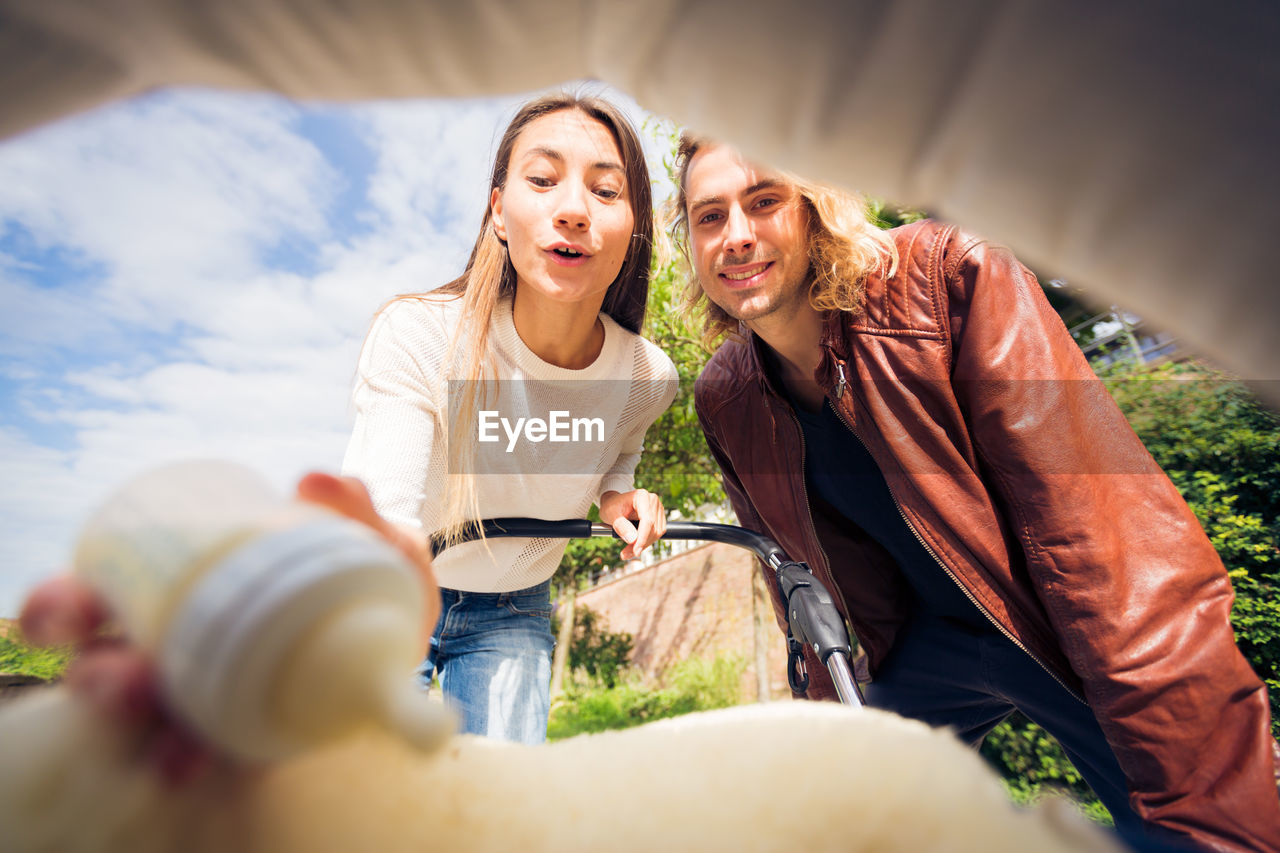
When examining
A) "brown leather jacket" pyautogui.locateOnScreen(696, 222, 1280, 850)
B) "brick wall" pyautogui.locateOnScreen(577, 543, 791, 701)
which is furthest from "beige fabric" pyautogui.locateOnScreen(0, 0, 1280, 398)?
"brick wall" pyautogui.locateOnScreen(577, 543, 791, 701)

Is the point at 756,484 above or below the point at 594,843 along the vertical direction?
above

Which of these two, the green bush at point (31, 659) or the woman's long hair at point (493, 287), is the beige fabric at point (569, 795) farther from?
the woman's long hair at point (493, 287)

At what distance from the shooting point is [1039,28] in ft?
1.81

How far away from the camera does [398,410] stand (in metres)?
1.26

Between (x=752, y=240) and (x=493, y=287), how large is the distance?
0.78 metres

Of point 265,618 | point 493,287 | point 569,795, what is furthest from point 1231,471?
point 265,618

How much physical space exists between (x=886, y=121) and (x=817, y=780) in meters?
0.56

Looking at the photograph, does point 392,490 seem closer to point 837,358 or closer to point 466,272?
point 466,272

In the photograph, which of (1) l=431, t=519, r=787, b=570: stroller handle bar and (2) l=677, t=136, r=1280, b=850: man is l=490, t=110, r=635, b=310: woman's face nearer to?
(2) l=677, t=136, r=1280, b=850: man

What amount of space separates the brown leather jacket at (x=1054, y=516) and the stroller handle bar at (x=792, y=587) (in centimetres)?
35

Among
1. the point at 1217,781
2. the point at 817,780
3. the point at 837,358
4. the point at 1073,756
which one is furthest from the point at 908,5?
the point at 1073,756

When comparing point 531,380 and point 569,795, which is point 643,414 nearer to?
point 531,380

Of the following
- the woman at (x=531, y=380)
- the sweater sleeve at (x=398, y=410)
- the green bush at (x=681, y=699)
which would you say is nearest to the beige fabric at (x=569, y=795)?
the sweater sleeve at (x=398, y=410)

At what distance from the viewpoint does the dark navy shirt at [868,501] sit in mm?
1961
